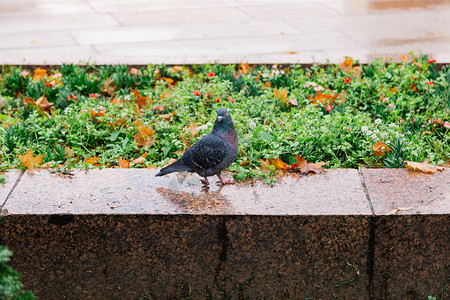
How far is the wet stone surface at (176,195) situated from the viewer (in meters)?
2.97

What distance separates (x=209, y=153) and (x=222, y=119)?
20 cm

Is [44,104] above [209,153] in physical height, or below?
below

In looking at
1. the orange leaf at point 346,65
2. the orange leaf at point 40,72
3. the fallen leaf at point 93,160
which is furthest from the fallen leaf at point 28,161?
the orange leaf at point 346,65

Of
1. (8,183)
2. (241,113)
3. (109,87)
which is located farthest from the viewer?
(109,87)

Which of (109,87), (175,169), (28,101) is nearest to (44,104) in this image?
(28,101)

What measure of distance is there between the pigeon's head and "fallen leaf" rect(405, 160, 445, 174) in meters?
1.15

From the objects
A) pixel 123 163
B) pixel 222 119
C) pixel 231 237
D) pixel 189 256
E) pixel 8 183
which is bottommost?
pixel 189 256

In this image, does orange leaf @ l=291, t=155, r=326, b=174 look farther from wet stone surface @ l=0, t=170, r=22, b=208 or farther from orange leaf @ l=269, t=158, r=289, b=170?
wet stone surface @ l=0, t=170, r=22, b=208

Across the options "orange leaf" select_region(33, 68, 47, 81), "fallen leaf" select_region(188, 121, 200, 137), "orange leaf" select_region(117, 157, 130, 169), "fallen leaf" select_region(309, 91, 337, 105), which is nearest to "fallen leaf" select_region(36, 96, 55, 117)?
"orange leaf" select_region(33, 68, 47, 81)

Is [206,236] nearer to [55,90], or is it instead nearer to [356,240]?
[356,240]

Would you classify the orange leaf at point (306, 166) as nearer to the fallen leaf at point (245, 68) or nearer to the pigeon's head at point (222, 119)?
the pigeon's head at point (222, 119)

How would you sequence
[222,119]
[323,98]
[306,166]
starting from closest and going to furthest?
[222,119]
[306,166]
[323,98]

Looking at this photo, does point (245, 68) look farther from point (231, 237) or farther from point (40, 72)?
point (231, 237)

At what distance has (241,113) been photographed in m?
4.25
